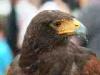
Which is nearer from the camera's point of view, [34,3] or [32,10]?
[32,10]

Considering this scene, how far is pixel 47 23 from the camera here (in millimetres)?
5449

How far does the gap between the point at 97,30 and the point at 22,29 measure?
12.1 ft

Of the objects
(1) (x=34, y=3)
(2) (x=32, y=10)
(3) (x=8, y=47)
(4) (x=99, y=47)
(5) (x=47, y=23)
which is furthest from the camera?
(1) (x=34, y=3)

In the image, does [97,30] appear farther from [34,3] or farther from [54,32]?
[34,3]

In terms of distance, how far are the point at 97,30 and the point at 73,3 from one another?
4.84 metres

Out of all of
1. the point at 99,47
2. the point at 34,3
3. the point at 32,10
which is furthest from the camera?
the point at 34,3

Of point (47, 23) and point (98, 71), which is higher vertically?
point (47, 23)

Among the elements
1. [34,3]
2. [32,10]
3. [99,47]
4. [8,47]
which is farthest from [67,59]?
[34,3]

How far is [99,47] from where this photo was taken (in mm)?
6332

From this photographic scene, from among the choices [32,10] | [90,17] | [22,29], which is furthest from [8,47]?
[90,17]

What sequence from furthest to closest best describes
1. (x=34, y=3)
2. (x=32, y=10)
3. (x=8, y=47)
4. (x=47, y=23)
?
1. (x=34, y=3)
2. (x=32, y=10)
3. (x=8, y=47)
4. (x=47, y=23)

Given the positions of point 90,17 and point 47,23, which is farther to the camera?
point 90,17

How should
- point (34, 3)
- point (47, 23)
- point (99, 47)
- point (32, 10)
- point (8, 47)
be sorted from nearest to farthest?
point (47, 23) < point (99, 47) < point (8, 47) < point (32, 10) < point (34, 3)

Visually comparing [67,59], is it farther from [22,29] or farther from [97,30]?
[22,29]
